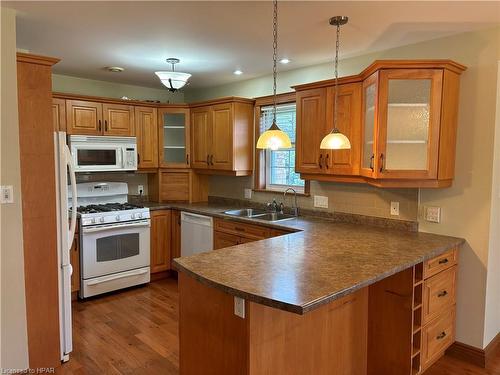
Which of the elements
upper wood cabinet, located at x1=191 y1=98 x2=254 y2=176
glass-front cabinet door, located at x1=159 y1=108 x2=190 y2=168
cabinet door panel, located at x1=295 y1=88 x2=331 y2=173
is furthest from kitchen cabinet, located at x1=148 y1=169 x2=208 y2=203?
cabinet door panel, located at x1=295 y1=88 x2=331 y2=173

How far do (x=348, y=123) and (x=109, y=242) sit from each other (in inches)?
108

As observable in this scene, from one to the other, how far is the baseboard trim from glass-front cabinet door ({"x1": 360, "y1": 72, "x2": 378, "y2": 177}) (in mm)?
1488

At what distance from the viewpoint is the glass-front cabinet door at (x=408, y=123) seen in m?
2.64

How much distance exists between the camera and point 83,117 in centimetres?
414

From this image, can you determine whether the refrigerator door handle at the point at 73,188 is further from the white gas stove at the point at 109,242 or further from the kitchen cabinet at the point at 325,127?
the kitchen cabinet at the point at 325,127

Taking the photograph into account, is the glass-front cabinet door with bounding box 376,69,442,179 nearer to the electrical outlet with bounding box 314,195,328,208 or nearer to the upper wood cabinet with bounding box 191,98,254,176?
the electrical outlet with bounding box 314,195,328,208

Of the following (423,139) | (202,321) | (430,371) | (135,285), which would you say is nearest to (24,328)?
(202,321)

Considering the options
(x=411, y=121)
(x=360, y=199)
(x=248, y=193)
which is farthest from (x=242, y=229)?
(x=411, y=121)

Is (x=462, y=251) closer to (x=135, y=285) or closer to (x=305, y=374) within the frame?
(x=305, y=374)

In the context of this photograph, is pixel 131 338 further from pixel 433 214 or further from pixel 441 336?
pixel 433 214

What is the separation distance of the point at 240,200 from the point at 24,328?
8.88ft

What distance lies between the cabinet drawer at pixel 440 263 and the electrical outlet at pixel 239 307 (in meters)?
1.37

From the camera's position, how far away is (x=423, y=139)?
8.86 feet

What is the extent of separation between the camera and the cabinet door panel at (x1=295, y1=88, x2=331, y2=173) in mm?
3363
